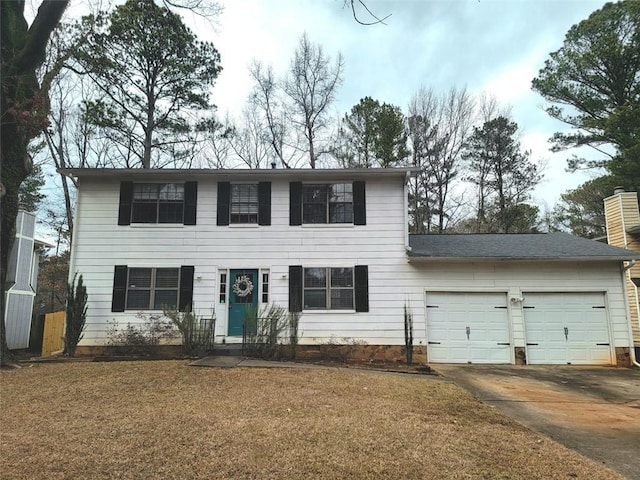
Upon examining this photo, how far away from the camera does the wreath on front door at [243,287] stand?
10.6 meters

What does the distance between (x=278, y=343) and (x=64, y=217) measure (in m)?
16.6

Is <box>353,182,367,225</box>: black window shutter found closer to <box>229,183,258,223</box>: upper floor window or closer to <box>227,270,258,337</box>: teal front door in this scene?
<box>229,183,258,223</box>: upper floor window

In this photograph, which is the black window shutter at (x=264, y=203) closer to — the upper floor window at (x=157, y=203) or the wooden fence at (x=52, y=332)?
the upper floor window at (x=157, y=203)

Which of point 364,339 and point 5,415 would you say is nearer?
point 5,415

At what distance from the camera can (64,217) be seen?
20.7 meters

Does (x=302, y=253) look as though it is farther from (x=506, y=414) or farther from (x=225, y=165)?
(x=225, y=165)

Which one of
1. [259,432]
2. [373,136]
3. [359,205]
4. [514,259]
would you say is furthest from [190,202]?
[373,136]

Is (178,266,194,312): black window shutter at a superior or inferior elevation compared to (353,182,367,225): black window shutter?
inferior

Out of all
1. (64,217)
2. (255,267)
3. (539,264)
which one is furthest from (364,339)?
(64,217)

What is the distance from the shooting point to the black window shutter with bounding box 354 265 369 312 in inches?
410

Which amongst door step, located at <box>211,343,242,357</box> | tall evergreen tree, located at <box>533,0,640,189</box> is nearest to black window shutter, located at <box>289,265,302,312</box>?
door step, located at <box>211,343,242,357</box>

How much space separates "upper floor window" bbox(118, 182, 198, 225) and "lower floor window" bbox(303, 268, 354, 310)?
350 cm

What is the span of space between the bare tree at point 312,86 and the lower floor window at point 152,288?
11.8 m

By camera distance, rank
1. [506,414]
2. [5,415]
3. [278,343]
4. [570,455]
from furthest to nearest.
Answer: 1. [278,343]
2. [506,414]
3. [5,415]
4. [570,455]
